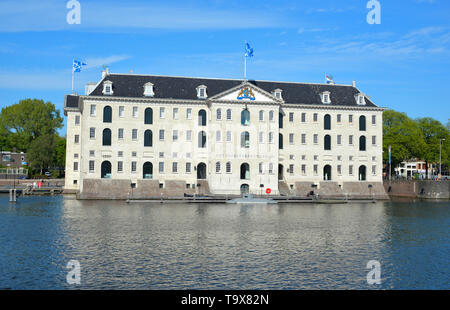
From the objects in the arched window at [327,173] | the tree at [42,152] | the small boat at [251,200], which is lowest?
the small boat at [251,200]

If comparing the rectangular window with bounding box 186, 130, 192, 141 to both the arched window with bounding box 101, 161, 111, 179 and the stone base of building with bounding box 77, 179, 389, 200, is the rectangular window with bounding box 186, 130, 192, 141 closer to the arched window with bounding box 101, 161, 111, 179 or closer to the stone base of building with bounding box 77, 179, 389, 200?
the stone base of building with bounding box 77, 179, 389, 200

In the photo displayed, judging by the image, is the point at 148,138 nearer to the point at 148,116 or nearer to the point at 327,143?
the point at 148,116

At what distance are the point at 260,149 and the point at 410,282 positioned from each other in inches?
2091

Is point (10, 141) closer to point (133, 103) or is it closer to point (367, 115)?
point (133, 103)

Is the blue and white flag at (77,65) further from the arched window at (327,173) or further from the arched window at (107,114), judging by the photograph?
the arched window at (327,173)

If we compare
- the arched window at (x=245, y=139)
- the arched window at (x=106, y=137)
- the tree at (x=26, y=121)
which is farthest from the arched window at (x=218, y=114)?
the tree at (x=26, y=121)

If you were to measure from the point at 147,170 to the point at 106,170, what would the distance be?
620cm

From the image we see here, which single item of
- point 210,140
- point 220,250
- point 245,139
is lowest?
point 220,250

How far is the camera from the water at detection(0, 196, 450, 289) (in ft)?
76.6

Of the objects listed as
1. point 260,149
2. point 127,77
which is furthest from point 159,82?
point 260,149

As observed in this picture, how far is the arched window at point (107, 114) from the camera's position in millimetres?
73938

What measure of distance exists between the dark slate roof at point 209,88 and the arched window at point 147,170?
1076 cm

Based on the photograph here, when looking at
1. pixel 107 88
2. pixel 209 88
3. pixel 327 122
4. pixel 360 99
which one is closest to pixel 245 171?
pixel 209 88

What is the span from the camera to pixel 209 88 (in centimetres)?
7881
